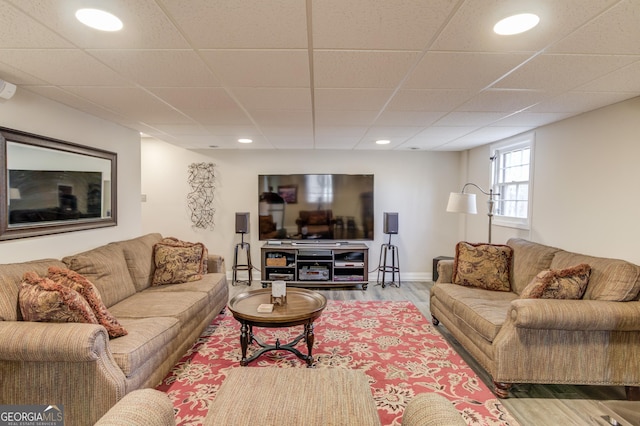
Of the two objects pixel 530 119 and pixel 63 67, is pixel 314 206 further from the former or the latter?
pixel 63 67

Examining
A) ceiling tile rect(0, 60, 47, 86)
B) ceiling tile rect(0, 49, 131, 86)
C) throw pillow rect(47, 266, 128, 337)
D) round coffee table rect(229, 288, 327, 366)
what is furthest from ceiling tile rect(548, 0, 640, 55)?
ceiling tile rect(0, 60, 47, 86)

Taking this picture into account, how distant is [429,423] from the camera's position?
3.66 feet

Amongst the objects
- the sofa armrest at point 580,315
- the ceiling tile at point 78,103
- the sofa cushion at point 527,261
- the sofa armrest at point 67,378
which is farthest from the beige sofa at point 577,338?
the ceiling tile at point 78,103

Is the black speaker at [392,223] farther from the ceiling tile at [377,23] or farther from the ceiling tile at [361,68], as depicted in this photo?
the ceiling tile at [377,23]

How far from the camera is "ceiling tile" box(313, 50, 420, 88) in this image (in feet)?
5.87

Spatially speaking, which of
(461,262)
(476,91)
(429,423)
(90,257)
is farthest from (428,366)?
(90,257)

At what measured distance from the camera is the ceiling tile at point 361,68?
1.79 m

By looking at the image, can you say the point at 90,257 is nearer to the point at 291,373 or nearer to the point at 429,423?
the point at 291,373

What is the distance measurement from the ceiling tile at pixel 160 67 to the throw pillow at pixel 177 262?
6.12 ft

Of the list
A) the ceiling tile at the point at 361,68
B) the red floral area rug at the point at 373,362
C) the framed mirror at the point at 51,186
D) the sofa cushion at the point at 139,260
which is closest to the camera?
the ceiling tile at the point at 361,68

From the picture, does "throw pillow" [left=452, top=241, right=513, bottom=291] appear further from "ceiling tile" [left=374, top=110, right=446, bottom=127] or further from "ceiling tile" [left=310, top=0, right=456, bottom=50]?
"ceiling tile" [left=310, top=0, right=456, bottom=50]

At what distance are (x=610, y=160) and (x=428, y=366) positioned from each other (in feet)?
7.58

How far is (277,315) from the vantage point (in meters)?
2.51

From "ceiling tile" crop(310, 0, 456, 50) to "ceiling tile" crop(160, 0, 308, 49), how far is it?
0.32 feet
